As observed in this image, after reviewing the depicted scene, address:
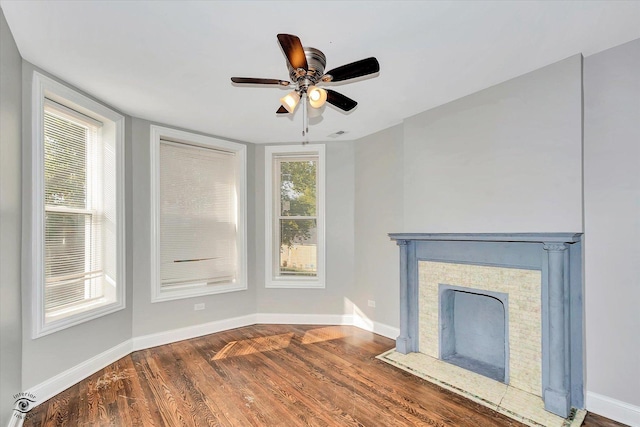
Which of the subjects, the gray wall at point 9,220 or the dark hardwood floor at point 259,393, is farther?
the dark hardwood floor at point 259,393

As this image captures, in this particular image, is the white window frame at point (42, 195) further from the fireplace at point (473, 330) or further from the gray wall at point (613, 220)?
the gray wall at point (613, 220)

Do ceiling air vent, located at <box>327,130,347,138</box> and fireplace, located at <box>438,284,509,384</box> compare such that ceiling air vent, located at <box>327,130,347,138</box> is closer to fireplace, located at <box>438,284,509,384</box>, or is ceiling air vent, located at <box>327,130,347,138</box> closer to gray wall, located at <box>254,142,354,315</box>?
gray wall, located at <box>254,142,354,315</box>

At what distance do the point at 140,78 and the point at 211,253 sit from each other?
238 centimetres

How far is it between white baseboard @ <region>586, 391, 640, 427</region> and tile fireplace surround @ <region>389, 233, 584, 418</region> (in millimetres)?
75

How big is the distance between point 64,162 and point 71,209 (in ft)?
1.47

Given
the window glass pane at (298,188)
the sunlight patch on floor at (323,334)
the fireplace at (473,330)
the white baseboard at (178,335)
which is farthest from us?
the window glass pane at (298,188)

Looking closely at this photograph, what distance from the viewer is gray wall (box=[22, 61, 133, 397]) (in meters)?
2.40

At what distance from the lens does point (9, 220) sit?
7.05ft

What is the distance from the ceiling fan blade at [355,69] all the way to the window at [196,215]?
9.14ft

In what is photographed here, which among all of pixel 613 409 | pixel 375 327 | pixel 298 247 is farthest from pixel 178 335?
pixel 613 409

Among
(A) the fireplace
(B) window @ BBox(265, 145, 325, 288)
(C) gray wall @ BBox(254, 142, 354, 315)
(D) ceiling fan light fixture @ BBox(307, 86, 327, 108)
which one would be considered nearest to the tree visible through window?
(B) window @ BBox(265, 145, 325, 288)

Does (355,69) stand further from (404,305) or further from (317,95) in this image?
(404,305)

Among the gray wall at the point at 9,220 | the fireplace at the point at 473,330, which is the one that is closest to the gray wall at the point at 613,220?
the fireplace at the point at 473,330

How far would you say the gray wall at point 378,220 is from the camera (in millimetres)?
3922
